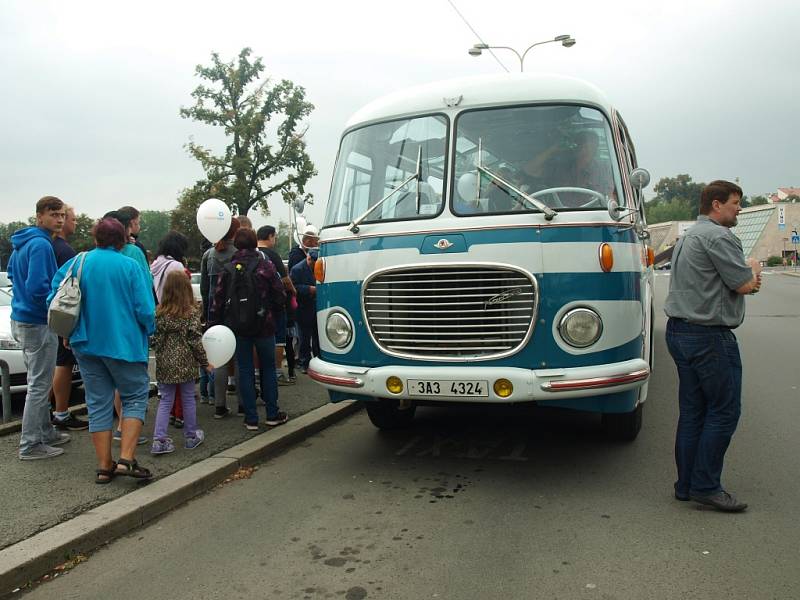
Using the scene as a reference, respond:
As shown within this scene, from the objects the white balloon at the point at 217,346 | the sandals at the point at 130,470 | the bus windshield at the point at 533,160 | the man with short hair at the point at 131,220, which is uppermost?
the bus windshield at the point at 533,160

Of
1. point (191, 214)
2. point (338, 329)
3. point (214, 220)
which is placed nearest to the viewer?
point (338, 329)

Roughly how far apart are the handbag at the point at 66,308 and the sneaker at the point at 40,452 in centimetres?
132

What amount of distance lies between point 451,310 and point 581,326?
0.86 metres

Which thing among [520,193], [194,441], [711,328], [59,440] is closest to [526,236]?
[520,193]

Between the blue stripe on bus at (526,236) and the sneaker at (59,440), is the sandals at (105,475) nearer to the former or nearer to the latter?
the sneaker at (59,440)

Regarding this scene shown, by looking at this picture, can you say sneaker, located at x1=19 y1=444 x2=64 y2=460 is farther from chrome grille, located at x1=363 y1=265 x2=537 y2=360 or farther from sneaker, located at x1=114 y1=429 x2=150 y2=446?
chrome grille, located at x1=363 y1=265 x2=537 y2=360

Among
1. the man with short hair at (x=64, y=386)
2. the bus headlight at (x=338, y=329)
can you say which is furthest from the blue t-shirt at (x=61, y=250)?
the bus headlight at (x=338, y=329)

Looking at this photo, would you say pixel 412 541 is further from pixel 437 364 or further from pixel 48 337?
pixel 48 337

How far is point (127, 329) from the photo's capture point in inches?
195

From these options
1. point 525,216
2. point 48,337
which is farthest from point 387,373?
point 48,337

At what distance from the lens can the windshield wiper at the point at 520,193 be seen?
4.96m

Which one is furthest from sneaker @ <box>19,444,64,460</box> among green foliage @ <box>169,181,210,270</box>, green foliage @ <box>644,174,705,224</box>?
green foliage @ <box>644,174,705,224</box>

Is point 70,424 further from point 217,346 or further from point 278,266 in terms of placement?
point 278,266

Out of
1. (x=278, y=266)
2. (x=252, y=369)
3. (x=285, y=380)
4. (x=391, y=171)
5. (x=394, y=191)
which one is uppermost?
(x=391, y=171)
